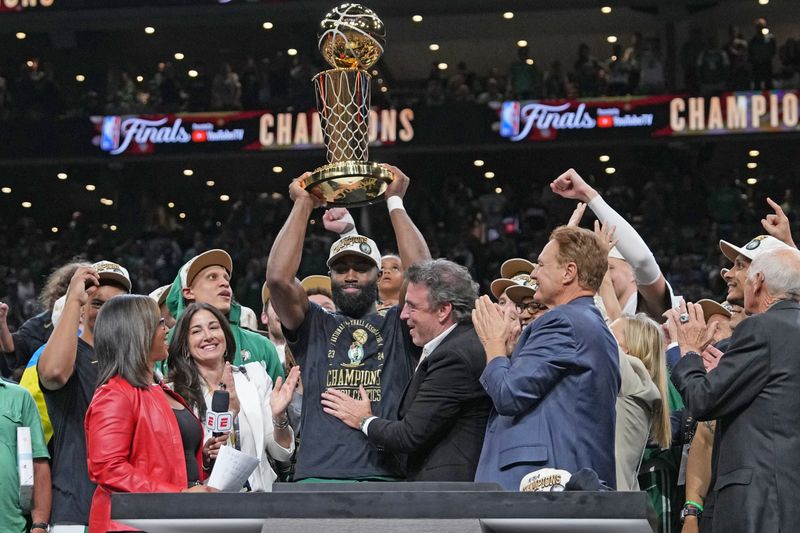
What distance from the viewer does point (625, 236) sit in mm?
5070

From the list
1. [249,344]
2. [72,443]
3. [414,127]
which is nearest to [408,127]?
[414,127]

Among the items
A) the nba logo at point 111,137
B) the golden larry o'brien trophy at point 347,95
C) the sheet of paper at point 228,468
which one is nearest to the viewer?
the sheet of paper at point 228,468

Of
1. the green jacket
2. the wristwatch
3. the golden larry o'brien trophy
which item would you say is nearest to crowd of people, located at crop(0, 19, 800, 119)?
the green jacket

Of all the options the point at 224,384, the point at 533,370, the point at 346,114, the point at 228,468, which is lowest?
the point at 228,468

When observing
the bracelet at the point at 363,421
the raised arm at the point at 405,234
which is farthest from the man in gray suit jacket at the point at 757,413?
the raised arm at the point at 405,234

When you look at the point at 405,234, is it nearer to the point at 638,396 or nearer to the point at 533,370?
the point at 638,396

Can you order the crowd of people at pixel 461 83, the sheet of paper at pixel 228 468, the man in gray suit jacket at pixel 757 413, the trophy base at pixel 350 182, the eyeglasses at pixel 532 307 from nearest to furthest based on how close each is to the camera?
the sheet of paper at pixel 228 468 < the man in gray suit jacket at pixel 757 413 < the trophy base at pixel 350 182 < the eyeglasses at pixel 532 307 < the crowd of people at pixel 461 83

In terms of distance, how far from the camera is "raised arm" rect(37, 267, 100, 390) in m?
4.69

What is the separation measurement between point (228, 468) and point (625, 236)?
84.3 inches

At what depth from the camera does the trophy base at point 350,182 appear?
450 centimetres

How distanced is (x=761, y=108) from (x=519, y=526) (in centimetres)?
1875

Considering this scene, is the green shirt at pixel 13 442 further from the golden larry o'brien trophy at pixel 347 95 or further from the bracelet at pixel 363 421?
the golden larry o'brien trophy at pixel 347 95

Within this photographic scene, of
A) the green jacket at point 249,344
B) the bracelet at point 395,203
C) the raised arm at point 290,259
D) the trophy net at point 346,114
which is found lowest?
the green jacket at point 249,344

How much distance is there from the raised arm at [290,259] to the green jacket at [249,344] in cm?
87
